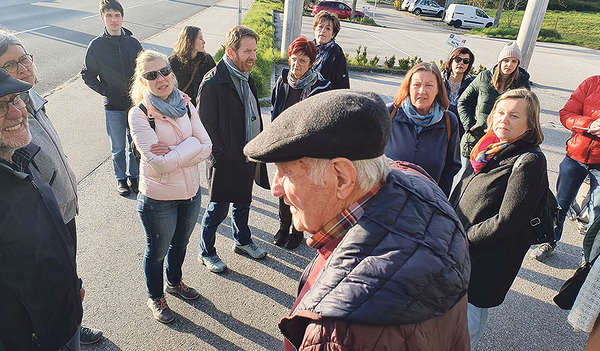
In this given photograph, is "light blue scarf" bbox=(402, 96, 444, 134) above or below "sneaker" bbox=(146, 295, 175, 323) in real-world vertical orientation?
above

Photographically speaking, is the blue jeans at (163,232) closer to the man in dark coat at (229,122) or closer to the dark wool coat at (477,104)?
the man in dark coat at (229,122)

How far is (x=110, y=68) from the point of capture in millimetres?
4617

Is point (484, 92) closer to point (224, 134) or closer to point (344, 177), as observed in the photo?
point (224, 134)

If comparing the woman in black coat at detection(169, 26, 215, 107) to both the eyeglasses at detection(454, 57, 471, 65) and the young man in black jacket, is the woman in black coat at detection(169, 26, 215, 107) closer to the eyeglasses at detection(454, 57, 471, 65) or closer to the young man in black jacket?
the young man in black jacket

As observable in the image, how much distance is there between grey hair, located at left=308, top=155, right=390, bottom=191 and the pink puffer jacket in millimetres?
1805

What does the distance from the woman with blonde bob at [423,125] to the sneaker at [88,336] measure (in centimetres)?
252

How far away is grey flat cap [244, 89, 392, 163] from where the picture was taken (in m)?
1.06

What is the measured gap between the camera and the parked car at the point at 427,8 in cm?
3738

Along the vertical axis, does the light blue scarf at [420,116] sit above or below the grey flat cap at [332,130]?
below

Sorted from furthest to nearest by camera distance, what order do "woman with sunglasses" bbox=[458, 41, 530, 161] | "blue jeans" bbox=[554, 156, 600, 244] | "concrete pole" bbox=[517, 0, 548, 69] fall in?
1. "concrete pole" bbox=[517, 0, 548, 69]
2. "woman with sunglasses" bbox=[458, 41, 530, 161]
3. "blue jeans" bbox=[554, 156, 600, 244]

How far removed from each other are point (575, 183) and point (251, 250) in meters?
3.47

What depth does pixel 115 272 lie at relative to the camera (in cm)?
357

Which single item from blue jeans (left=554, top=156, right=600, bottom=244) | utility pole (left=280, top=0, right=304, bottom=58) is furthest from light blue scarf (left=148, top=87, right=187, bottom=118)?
utility pole (left=280, top=0, right=304, bottom=58)

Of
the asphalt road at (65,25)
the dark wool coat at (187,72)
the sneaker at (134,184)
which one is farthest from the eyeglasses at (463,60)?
the asphalt road at (65,25)
